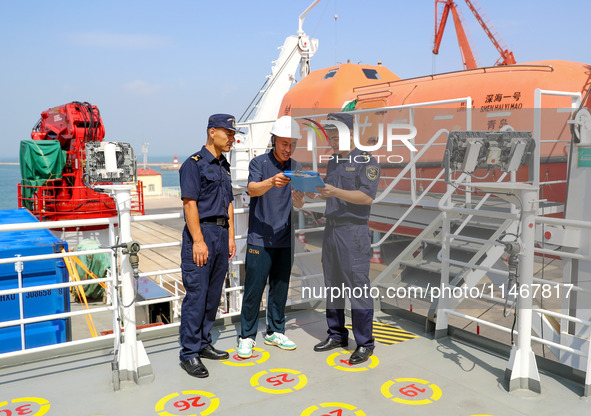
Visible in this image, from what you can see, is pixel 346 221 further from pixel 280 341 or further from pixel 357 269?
pixel 280 341

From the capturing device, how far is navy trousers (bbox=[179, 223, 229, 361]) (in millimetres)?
3486

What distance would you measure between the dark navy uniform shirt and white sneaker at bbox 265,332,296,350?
1103 millimetres

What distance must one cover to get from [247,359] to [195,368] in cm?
47

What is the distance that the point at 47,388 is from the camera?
3.29m

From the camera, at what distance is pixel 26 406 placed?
304 centimetres

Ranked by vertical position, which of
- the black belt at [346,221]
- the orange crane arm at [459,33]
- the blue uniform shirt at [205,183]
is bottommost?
the black belt at [346,221]

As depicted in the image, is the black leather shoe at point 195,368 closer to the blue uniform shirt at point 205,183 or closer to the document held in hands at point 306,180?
the blue uniform shirt at point 205,183

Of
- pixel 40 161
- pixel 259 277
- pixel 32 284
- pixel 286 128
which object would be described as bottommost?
pixel 32 284

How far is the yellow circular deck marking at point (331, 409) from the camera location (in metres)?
2.95

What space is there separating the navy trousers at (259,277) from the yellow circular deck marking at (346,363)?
0.66m

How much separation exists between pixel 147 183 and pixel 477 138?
164ft

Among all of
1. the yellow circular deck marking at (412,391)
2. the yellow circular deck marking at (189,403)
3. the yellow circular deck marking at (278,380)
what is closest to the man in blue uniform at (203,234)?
the yellow circular deck marking at (189,403)

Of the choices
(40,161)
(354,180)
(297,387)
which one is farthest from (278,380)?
(40,161)

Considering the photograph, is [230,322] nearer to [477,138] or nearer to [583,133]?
[477,138]
